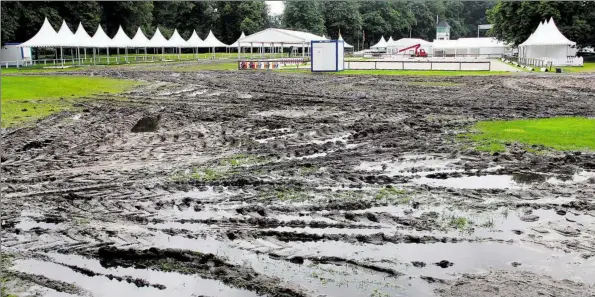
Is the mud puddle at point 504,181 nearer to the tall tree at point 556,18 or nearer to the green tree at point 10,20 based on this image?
the tall tree at point 556,18

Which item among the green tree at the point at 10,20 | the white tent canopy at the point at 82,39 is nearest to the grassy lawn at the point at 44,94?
the white tent canopy at the point at 82,39

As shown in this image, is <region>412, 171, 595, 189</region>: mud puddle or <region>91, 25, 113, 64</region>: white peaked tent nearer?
<region>412, 171, 595, 189</region>: mud puddle

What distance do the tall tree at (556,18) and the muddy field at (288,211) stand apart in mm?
43200

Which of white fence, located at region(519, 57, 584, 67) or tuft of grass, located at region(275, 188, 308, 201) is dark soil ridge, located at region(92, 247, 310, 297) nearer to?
tuft of grass, located at region(275, 188, 308, 201)

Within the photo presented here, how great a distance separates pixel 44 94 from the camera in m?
24.6

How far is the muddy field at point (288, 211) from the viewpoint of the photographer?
6.30 m

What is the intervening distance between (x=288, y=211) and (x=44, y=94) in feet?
64.3

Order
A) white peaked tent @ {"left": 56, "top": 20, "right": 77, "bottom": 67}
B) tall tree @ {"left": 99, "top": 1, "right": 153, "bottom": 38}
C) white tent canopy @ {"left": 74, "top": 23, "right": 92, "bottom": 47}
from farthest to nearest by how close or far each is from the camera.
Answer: tall tree @ {"left": 99, "top": 1, "right": 153, "bottom": 38} < white tent canopy @ {"left": 74, "top": 23, "right": 92, "bottom": 47} < white peaked tent @ {"left": 56, "top": 20, "right": 77, "bottom": 67}

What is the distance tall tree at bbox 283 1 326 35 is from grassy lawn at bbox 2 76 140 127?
67957mm

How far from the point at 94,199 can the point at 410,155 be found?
695 centimetres

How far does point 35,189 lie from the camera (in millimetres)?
10000

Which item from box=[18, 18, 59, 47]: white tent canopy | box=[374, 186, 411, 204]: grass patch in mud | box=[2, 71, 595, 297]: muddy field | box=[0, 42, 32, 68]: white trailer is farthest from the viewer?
box=[0, 42, 32, 68]: white trailer

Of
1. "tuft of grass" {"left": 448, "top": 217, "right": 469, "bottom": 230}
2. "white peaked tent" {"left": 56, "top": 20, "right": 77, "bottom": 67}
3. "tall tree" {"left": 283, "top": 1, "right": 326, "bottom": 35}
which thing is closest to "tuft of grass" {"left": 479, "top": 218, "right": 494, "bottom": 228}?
"tuft of grass" {"left": 448, "top": 217, "right": 469, "bottom": 230}

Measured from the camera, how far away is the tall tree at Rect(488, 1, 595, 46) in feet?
176
